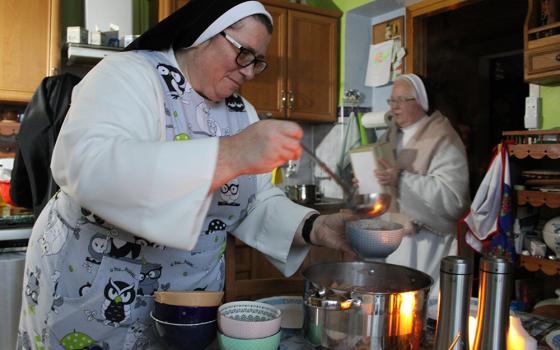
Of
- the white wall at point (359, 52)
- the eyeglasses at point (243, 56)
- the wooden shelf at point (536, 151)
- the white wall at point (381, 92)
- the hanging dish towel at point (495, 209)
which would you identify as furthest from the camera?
the white wall at point (359, 52)

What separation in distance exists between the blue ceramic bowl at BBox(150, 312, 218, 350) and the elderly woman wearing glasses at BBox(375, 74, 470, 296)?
175cm

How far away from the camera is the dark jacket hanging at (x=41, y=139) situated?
7.04 feet

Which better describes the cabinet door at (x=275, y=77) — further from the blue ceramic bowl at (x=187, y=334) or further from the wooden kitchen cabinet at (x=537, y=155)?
the blue ceramic bowl at (x=187, y=334)

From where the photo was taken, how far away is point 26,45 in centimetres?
263

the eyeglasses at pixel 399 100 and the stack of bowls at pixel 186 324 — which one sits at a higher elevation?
the eyeglasses at pixel 399 100

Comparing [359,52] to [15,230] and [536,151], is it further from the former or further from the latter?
[15,230]

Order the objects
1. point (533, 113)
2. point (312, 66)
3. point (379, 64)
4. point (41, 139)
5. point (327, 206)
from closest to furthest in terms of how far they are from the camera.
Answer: point (41, 139) → point (533, 113) → point (327, 206) → point (379, 64) → point (312, 66)

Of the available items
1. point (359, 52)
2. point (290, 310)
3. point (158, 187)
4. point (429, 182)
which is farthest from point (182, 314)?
point (359, 52)

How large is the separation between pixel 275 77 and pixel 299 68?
0.74 feet

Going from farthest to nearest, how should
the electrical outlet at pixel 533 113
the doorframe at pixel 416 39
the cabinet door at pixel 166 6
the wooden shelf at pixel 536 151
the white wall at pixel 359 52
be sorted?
the white wall at pixel 359 52 → the doorframe at pixel 416 39 → the cabinet door at pixel 166 6 → the electrical outlet at pixel 533 113 → the wooden shelf at pixel 536 151

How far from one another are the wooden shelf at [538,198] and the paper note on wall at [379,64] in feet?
4.70

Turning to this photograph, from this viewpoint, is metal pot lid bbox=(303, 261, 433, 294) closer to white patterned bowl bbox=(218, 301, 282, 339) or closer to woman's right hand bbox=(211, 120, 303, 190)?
white patterned bowl bbox=(218, 301, 282, 339)

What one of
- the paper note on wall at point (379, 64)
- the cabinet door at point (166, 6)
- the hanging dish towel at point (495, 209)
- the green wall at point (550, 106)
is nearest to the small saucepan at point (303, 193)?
the paper note on wall at point (379, 64)

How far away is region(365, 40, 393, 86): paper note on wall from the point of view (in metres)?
3.24
